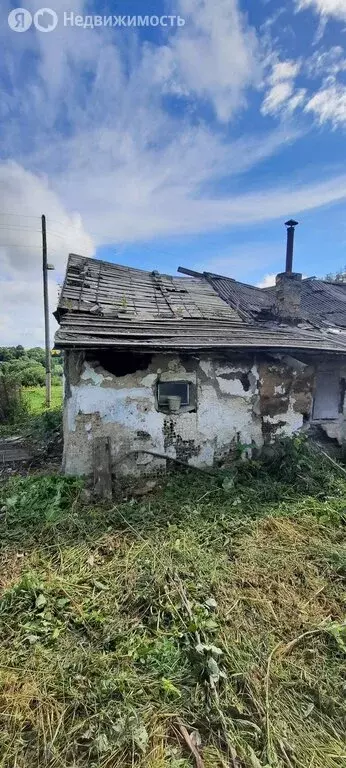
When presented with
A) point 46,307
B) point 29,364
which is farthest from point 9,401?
point 29,364

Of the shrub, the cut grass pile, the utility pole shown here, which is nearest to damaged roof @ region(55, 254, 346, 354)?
the cut grass pile

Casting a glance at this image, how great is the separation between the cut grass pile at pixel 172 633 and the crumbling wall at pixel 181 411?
1.07 m

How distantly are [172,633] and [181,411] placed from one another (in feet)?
12.1

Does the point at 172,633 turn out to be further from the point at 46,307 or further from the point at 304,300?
the point at 46,307

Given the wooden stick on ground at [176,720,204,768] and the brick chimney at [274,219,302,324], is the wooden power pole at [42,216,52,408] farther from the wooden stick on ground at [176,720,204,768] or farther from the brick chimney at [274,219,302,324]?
the wooden stick on ground at [176,720,204,768]

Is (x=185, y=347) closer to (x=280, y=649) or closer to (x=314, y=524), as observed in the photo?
(x=314, y=524)

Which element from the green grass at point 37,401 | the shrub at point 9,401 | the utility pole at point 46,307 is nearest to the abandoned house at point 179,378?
the shrub at point 9,401

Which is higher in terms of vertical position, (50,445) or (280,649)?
(50,445)

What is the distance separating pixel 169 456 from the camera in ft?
21.1

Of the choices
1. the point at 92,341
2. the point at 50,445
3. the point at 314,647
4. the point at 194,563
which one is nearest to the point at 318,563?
the point at 314,647

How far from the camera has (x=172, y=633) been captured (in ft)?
10.6

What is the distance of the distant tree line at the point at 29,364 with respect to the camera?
801 inches

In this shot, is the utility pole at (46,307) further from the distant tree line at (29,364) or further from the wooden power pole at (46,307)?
the distant tree line at (29,364)

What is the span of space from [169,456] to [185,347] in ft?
6.77
